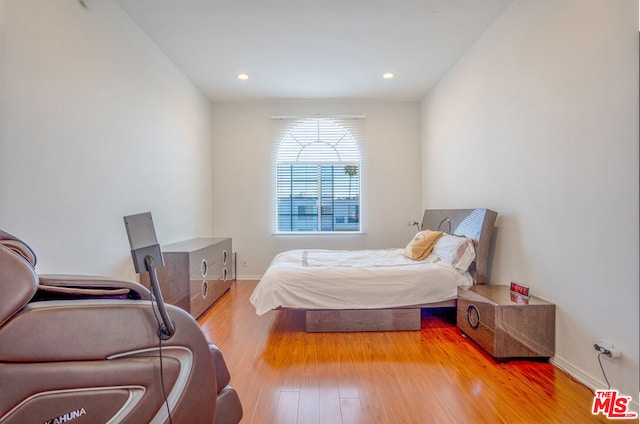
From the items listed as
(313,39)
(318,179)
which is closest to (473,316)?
(313,39)

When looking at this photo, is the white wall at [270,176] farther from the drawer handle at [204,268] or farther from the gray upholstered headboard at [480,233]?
the gray upholstered headboard at [480,233]

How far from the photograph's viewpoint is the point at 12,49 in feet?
5.48

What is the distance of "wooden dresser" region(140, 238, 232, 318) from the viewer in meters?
2.92

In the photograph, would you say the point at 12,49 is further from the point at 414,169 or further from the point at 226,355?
the point at 414,169

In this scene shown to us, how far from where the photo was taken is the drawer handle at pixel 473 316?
7.97 ft

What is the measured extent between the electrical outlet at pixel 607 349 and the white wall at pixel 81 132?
10.9 feet

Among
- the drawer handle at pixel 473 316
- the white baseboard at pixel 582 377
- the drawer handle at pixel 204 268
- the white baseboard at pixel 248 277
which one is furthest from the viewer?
Answer: the white baseboard at pixel 248 277

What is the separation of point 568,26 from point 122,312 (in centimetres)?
288

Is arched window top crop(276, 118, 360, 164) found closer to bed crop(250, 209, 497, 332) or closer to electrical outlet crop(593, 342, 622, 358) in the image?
bed crop(250, 209, 497, 332)

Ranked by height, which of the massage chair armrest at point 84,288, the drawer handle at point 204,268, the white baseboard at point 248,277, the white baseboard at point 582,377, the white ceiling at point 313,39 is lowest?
the white baseboard at point 248,277

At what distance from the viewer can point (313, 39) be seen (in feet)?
10.2

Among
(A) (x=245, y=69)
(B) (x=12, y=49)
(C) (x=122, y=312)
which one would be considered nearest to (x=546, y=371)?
(C) (x=122, y=312)

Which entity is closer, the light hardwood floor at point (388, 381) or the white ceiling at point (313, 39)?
the light hardwood floor at point (388, 381)

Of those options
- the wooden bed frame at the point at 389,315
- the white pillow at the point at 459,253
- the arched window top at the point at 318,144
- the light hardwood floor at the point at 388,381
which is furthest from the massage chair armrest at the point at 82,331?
the arched window top at the point at 318,144
